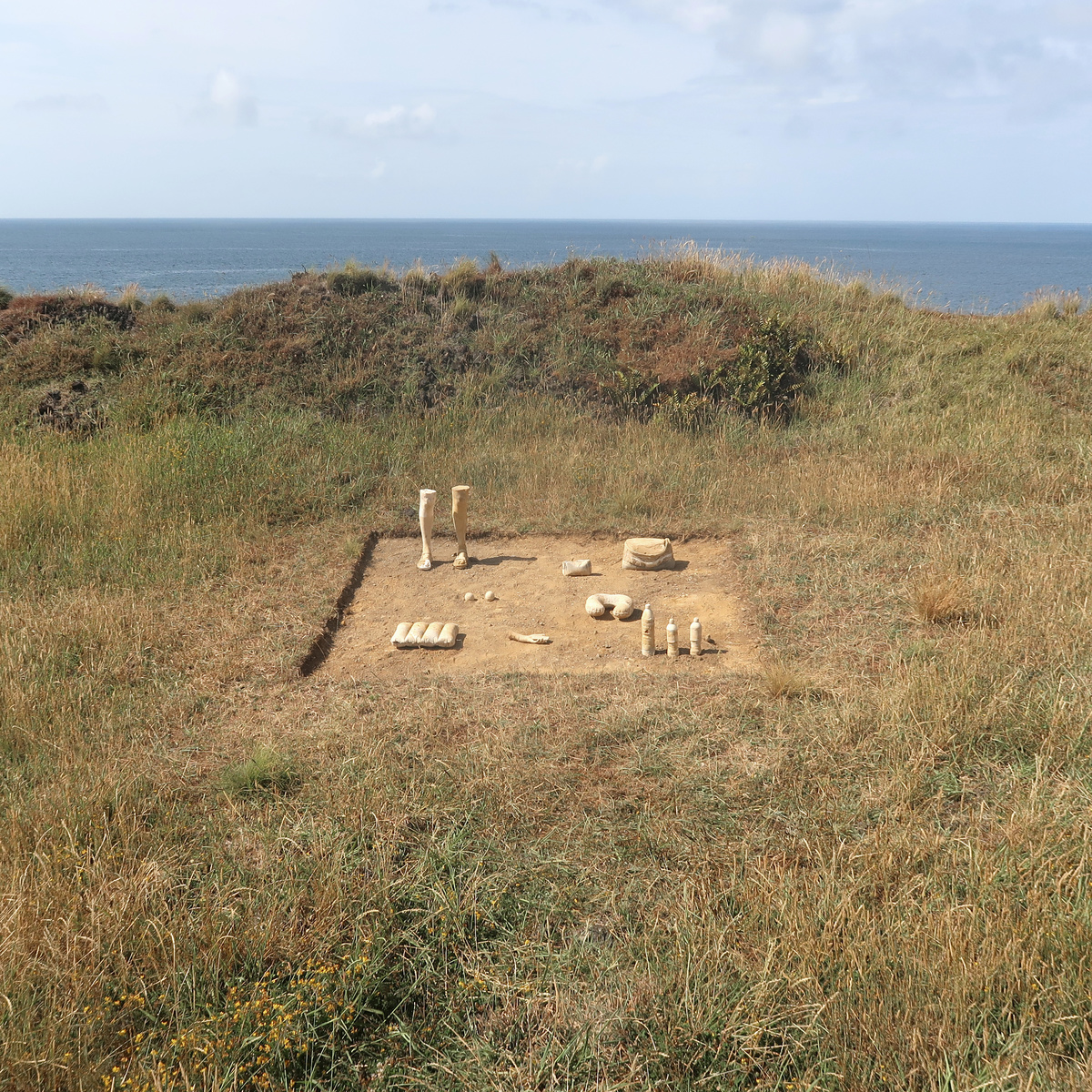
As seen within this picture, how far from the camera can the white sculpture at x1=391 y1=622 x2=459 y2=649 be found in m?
6.55

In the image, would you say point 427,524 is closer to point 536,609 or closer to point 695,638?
point 536,609

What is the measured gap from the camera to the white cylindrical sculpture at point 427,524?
7.84m

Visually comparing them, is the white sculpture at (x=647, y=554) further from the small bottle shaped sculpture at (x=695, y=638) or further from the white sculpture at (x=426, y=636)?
the white sculpture at (x=426, y=636)

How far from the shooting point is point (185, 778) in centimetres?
476

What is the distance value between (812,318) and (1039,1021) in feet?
40.3

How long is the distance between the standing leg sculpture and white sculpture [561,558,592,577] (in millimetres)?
953

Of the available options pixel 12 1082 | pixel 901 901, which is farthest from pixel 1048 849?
pixel 12 1082

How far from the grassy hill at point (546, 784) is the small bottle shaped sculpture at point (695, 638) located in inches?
17.3

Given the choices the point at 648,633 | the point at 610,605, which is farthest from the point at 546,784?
the point at 610,605

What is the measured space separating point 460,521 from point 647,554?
1.72 metres

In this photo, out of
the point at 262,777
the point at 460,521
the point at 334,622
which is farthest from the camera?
the point at 460,521

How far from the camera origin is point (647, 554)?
7.89 m

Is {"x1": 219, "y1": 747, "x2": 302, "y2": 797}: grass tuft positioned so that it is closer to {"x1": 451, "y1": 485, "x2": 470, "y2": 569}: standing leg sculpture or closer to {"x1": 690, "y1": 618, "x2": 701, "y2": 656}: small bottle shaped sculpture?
{"x1": 690, "y1": 618, "x2": 701, "y2": 656}: small bottle shaped sculpture

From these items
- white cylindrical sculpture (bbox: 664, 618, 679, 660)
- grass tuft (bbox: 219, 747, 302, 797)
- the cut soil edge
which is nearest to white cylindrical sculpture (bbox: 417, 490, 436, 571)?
the cut soil edge
